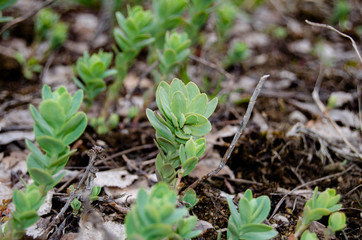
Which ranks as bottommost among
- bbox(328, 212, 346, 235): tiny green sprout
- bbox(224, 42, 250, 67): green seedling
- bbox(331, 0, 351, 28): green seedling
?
bbox(331, 0, 351, 28): green seedling

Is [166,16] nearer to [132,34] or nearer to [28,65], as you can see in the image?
[132,34]

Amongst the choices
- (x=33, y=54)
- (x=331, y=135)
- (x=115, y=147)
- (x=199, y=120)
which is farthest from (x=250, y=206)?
(x=33, y=54)

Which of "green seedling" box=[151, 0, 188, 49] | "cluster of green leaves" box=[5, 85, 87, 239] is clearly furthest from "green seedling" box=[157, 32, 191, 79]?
"cluster of green leaves" box=[5, 85, 87, 239]

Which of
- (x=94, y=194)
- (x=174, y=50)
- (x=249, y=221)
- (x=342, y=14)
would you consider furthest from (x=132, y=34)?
(x=342, y=14)

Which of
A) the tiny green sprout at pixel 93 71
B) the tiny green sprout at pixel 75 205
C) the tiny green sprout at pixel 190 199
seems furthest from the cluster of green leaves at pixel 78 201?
the tiny green sprout at pixel 93 71

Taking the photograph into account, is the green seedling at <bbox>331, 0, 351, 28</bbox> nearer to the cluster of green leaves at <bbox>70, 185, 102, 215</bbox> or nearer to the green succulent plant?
the green succulent plant

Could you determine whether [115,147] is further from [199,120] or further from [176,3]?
[176,3]

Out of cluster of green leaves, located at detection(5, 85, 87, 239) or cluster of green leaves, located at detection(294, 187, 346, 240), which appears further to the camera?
cluster of green leaves, located at detection(294, 187, 346, 240)
